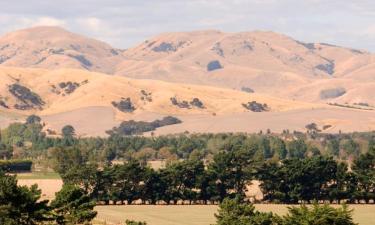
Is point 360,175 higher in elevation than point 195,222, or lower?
higher

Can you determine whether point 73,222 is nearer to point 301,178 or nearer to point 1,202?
point 1,202

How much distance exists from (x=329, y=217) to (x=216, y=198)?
300 feet

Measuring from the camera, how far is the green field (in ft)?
481

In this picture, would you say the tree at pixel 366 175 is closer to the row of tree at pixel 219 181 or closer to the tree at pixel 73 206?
the row of tree at pixel 219 181

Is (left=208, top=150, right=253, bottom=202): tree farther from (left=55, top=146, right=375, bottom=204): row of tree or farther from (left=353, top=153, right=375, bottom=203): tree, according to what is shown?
(left=353, top=153, right=375, bottom=203): tree

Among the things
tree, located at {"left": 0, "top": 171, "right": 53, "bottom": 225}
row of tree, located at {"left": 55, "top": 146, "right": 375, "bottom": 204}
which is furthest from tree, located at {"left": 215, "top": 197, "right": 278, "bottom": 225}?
row of tree, located at {"left": 55, "top": 146, "right": 375, "bottom": 204}

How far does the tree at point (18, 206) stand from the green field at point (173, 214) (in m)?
38.5

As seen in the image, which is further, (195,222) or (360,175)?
(360,175)

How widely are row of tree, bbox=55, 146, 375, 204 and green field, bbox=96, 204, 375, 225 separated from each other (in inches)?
322

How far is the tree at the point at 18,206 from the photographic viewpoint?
314 feet

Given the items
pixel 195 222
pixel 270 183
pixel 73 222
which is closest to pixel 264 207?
pixel 270 183

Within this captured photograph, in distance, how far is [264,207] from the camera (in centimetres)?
17250

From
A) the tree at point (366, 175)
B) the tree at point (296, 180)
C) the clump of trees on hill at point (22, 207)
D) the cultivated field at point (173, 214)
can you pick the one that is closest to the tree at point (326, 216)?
the clump of trees on hill at point (22, 207)

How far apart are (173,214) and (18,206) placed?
65.7 m
